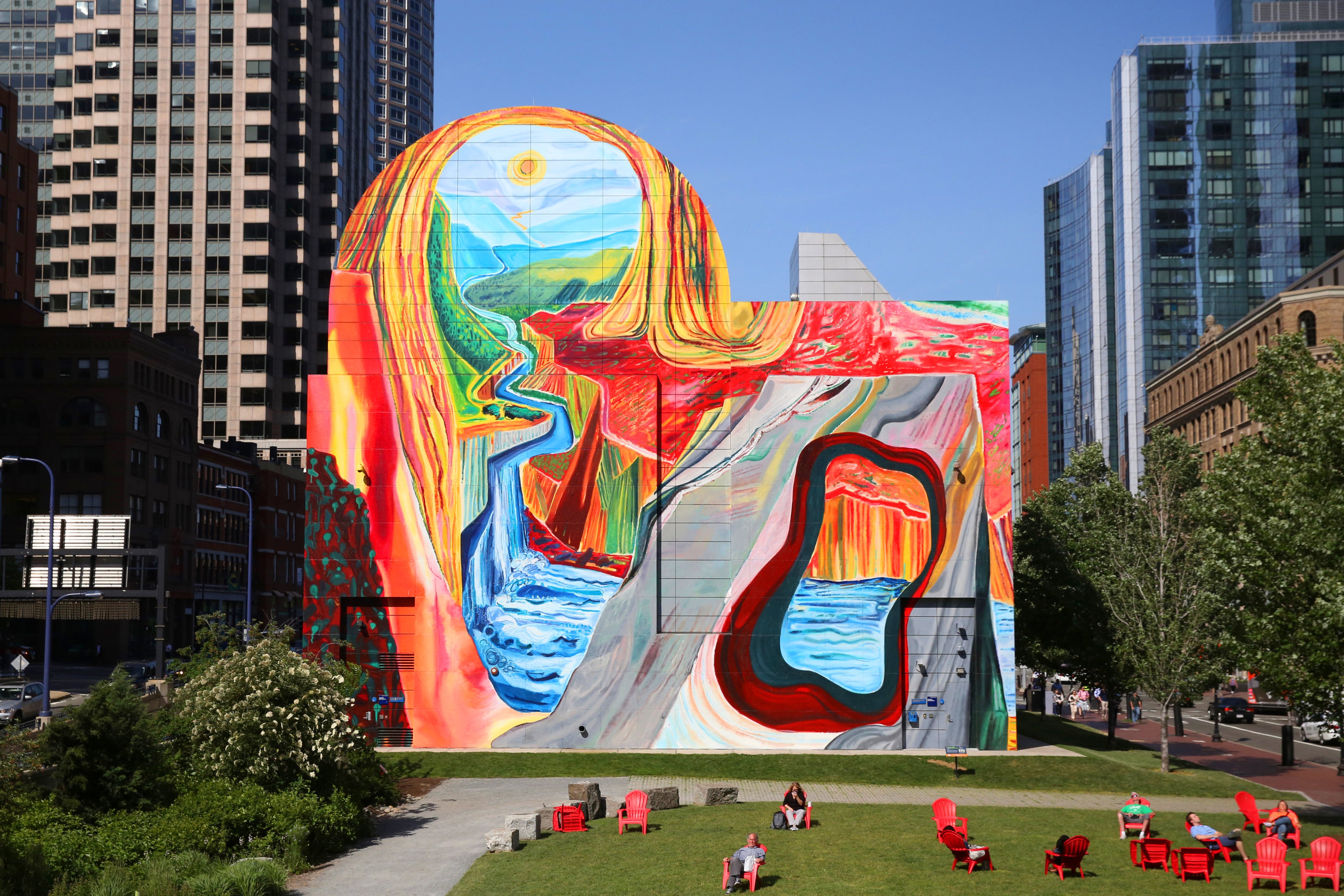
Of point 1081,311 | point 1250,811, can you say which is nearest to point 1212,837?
point 1250,811

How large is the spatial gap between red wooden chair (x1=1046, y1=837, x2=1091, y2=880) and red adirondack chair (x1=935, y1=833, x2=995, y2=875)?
1.29 m

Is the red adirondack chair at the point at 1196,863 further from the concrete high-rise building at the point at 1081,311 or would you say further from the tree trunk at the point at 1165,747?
the concrete high-rise building at the point at 1081,311

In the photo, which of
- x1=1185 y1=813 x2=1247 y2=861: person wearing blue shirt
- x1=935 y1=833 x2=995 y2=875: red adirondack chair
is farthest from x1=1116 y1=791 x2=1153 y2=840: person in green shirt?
x1=935 y1=833 x2=995 y2=875: red adirondack chair

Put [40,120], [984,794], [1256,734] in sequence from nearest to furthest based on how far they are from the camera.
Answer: [984,794], [1256,734], [40,120]

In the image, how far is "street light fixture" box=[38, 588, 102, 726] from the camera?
47.7 meters

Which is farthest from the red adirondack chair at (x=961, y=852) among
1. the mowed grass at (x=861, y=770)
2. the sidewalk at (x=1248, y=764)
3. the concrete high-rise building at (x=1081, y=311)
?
the concrete high-rise building at (x=1081, y=311)

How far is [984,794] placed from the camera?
124 ft

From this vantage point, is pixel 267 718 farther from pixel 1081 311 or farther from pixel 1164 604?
pixel 1081 311

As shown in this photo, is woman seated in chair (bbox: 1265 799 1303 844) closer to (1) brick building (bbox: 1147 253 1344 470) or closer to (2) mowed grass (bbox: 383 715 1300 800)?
(2) mowed grass (bbox: 383 715 1300 800)

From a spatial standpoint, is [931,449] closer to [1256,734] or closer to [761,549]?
[761,549]

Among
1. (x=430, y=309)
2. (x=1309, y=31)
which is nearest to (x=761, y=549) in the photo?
(x=430, y=309)

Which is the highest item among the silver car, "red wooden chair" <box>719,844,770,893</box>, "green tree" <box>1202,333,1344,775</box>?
"green tree" <box>1202,333,1344,775</box>

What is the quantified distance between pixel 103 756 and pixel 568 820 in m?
10.8

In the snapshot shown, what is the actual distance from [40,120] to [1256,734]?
143615 millimetres
